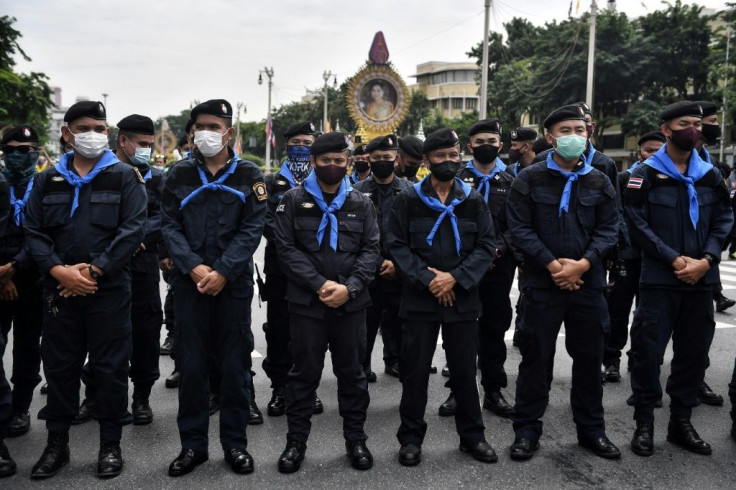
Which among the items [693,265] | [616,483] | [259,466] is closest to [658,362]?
[693,265]

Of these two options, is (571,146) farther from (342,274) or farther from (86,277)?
(86,277)

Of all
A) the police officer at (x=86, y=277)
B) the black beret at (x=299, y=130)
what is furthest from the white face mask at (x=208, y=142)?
the black beret at (x=299, y=130)

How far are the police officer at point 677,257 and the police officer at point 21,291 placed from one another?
4199mm

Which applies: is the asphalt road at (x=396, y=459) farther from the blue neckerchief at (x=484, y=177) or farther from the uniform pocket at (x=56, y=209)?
the blue neckerchief at (x=484, y=177)

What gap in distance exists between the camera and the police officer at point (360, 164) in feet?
21.7

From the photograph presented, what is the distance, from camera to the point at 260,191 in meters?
4.20

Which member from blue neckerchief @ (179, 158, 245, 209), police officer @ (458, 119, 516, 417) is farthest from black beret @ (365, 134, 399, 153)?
blue neckerchief @ (179, 158, 245, 209)

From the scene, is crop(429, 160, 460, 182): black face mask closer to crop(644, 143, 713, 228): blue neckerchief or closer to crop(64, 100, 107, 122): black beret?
crop(644, 143, 713, 228): blue neckerchief

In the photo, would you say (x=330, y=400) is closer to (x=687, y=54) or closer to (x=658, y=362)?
(x=658, y=362)

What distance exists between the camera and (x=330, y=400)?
528 cm

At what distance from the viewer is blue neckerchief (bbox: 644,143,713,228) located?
4.36m

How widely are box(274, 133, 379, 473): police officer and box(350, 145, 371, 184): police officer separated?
90.8 inches

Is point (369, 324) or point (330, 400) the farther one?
point (369, 324)

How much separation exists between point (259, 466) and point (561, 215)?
8.17ft
